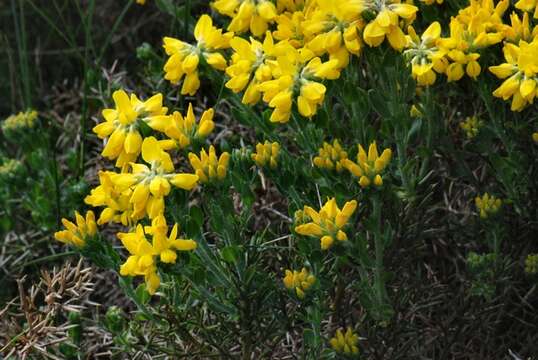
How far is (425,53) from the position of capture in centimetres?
225

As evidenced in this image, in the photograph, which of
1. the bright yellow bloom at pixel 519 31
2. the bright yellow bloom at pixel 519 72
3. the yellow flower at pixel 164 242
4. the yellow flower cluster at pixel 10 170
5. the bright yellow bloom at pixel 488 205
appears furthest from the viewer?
the yellow flower cluster at pixel 10 170

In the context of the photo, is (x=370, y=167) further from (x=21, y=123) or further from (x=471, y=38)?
(x=21, y=123)

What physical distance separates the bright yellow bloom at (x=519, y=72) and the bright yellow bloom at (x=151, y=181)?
2.70 ft

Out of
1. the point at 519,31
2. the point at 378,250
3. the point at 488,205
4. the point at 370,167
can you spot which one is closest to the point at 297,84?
the point at 370,167

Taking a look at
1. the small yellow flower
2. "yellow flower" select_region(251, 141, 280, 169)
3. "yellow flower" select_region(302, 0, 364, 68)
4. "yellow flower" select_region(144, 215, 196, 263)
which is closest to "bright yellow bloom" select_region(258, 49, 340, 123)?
"yellow flower" select_region(302, 0, 364, 68)

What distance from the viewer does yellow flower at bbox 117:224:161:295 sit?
1973 mm

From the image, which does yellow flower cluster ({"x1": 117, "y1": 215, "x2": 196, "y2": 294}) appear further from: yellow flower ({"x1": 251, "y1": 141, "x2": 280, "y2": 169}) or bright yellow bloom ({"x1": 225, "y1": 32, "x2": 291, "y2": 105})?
bright yellow bloom ({"x1": 225, "y1": 32, "x2": 291, "y2": 105})

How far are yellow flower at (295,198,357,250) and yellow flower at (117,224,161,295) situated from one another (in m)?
0.34

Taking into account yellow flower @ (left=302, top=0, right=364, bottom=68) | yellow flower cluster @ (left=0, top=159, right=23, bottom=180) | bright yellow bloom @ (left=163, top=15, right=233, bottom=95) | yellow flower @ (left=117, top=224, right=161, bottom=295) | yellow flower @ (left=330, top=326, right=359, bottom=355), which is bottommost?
yellow flower cluster @ (left=0, top=159, right=23, bottom=180)

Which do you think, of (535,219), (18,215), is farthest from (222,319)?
(18,215)

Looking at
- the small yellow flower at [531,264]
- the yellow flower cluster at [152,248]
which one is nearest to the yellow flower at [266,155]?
the yellow flower cluster at [152,248]

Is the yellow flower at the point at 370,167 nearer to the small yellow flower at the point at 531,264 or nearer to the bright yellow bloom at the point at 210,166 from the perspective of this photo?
the bright yellow bloom at the point at 210,166

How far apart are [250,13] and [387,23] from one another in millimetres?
514

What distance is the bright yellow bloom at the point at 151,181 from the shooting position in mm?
1968
